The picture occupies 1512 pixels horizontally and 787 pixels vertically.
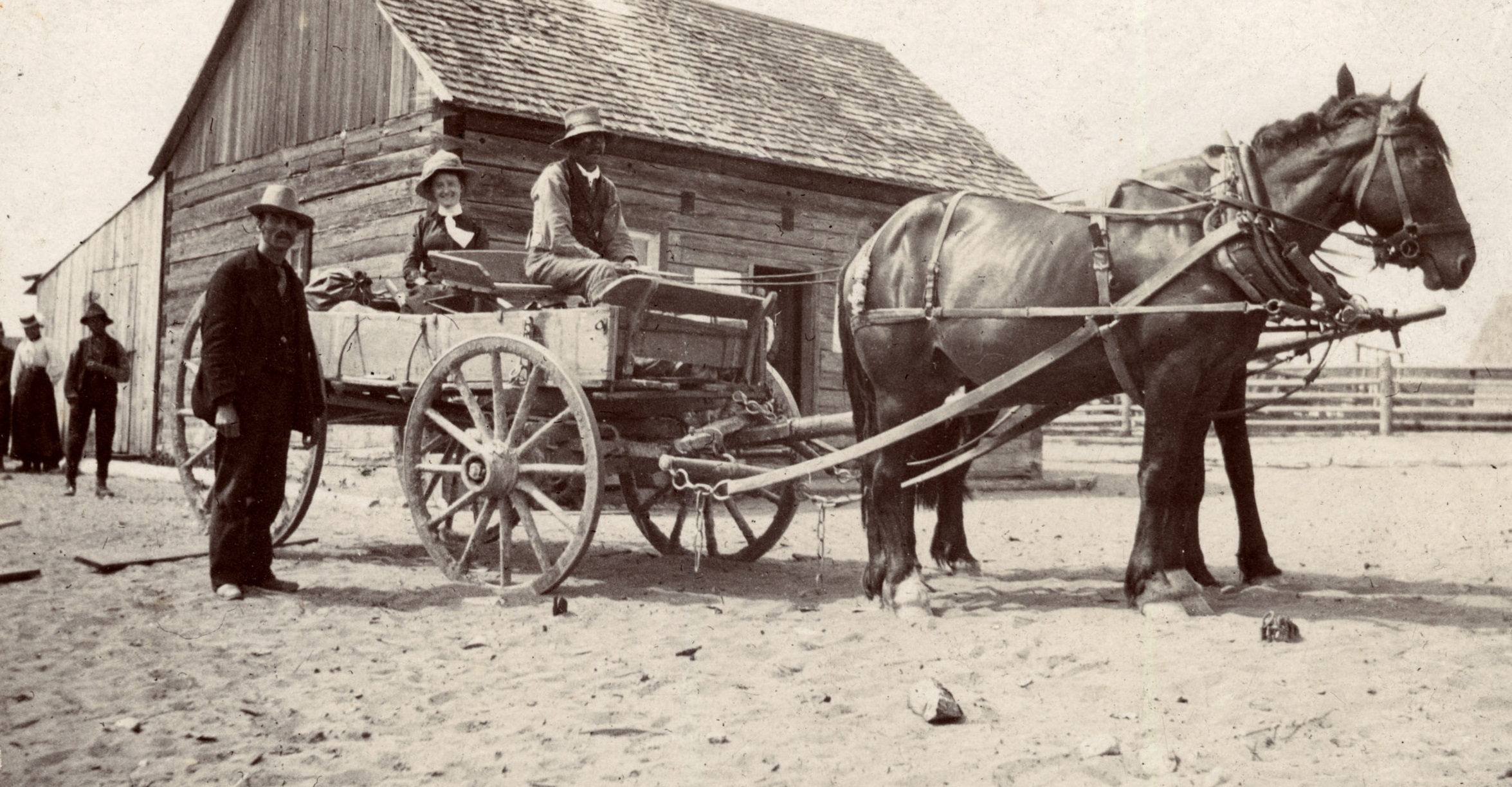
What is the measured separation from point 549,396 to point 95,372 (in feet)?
26.0

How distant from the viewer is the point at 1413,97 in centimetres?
491

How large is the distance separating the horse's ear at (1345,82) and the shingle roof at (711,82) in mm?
7236

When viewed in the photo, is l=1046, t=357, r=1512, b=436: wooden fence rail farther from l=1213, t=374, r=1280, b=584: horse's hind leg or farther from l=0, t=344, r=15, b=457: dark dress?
l=0, t=344, r=15, b=457: dark dress

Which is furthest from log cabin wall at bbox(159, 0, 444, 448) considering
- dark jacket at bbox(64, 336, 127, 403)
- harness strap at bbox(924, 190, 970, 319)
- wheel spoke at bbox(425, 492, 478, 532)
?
harness strap at bbox(924, 190, 970, 319)

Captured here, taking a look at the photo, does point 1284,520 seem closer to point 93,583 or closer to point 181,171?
point 93,583

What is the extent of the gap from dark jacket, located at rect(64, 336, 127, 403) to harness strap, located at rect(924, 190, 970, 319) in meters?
9.38

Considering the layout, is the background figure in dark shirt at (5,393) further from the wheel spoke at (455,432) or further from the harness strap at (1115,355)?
the harness strap at (1115,355)

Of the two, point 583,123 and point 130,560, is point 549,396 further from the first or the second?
point 130,560

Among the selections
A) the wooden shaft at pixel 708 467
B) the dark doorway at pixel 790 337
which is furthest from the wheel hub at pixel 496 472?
the dark doorway at pixel 790 337

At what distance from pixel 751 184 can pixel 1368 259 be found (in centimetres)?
820

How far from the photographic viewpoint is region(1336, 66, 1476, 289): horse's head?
4.86 m

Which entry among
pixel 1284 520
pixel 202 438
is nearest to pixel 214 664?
pixel 1284 520

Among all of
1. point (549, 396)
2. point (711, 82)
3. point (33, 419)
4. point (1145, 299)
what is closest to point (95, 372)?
point (33, 419)

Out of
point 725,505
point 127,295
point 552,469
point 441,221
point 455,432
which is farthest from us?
point 127,295
